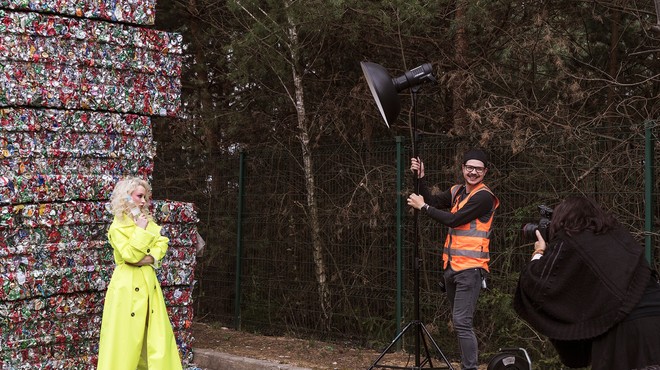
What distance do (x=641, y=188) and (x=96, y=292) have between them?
512 cm

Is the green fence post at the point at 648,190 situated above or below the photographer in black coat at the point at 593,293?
above

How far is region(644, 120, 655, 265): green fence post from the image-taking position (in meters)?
8.54

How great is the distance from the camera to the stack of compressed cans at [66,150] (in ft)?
29.9

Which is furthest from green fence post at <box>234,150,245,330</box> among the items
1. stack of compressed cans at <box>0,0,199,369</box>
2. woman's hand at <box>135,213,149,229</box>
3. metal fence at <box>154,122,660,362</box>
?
woman's hand at <box>135,213,149,229</box>

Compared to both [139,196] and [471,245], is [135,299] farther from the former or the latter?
[471,245]

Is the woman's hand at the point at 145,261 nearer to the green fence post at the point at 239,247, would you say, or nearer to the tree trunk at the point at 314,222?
the tree trunk at the point at 314,222

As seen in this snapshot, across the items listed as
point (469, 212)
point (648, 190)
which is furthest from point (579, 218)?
point (648, 190)

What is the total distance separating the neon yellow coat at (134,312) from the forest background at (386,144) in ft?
10.8

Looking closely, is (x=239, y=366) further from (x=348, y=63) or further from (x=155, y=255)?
(x=348, y=63)

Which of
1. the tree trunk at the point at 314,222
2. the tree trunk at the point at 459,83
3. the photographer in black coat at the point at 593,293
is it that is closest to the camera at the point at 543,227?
the photographer in black coat at the point at 593,293

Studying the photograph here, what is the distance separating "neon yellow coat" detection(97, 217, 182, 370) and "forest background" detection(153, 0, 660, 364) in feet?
10.8

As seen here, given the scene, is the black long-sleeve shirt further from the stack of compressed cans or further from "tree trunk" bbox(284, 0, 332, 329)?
"tree trunk" bbox(284, 0, 332, 329)

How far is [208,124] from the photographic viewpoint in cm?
1423

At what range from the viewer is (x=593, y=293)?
17.1ft
